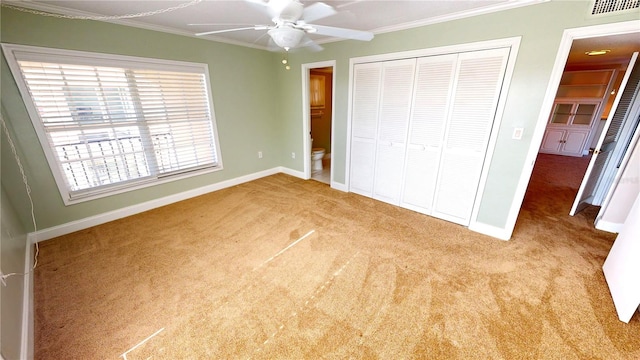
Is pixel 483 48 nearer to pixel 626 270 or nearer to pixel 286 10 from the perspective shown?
pixel 286 10

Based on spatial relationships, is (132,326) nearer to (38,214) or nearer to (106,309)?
(106,309)

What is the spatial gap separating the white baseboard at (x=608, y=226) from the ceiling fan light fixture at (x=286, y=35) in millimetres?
3873

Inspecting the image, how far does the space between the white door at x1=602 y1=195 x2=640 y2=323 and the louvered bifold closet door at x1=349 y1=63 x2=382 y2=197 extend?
232cm

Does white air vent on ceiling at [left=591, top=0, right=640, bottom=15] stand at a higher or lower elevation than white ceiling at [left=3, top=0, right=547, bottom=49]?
lower

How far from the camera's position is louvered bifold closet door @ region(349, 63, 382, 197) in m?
3.02

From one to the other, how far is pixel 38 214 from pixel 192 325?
2.28 metres

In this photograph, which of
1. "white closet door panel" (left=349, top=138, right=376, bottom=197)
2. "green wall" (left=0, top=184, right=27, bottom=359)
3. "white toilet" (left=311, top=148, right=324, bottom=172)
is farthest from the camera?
"white toilet" (left=311, top=148, right=324, bottom=172)

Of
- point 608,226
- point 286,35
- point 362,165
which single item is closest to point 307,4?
point 286,35

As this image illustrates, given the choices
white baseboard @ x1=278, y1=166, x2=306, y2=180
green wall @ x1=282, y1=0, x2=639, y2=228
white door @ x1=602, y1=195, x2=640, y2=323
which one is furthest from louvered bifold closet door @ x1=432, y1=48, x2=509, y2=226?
white baseboard @ x1=278, y1=166, x2=306, y2=180

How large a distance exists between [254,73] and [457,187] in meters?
3.44

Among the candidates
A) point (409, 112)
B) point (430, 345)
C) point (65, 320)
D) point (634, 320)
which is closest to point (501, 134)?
point (409, 112)

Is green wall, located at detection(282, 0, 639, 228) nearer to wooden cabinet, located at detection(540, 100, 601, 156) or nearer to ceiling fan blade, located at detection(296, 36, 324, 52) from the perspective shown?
ceiling fan blade, located at detection(296, 36, 324, 52)

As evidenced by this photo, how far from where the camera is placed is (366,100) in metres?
3.12

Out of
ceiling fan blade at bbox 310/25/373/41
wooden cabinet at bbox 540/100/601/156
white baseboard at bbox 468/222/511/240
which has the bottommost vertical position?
white baseboard at bbox 468/222/511/240
